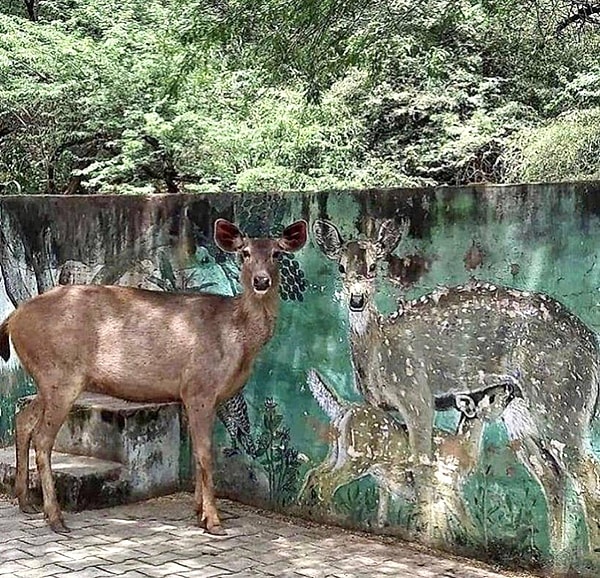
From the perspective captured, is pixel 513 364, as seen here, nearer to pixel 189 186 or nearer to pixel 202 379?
pixel 202 379

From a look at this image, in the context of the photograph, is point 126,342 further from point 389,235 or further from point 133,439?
point 389,235

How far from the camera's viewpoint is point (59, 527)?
5727 millimetres

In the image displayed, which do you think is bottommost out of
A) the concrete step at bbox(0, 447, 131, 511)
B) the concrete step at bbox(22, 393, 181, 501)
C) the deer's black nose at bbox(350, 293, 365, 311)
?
the concrete step at bbox(0, 447, 131, 511)

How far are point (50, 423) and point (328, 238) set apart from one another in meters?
1.96

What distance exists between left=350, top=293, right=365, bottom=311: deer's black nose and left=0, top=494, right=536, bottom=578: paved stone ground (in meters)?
1.30

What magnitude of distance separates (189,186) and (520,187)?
901cm

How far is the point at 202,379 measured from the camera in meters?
5.79

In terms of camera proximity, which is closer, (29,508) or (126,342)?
(126,342)

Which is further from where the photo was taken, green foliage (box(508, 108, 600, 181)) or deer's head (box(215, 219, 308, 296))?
green foliage (box(508, 108, 600, 181))

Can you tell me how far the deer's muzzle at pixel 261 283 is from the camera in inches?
219

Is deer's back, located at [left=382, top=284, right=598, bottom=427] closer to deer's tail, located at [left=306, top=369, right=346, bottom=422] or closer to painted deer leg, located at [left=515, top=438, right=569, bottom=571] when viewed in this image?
painted deer leg, located at [left=515, top=438, right=569, bottom=571]

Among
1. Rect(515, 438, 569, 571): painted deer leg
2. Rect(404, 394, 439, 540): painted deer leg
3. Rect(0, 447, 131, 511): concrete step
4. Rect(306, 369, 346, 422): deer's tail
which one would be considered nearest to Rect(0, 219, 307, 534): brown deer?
Rect(0, 447, 131, 511): concrete step

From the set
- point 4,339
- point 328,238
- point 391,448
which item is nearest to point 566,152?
point 328,238

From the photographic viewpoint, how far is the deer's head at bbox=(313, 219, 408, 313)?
5.64 m
